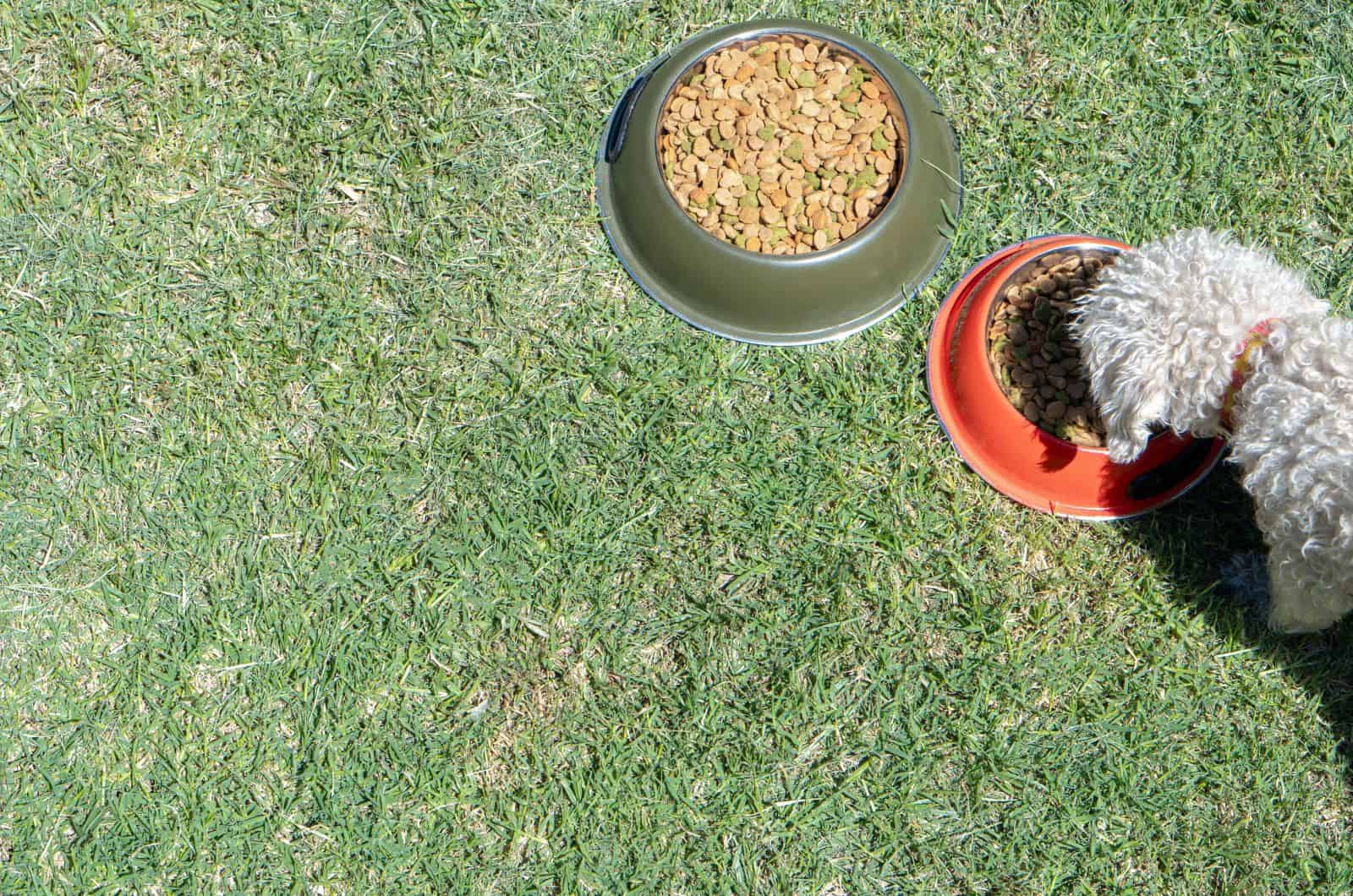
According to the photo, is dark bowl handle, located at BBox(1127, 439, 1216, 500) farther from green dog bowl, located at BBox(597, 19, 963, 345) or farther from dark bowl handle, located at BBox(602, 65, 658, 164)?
dark bowl handle, located at BBox(602, 65, 658, 164)

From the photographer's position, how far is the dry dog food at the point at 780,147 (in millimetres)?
3236

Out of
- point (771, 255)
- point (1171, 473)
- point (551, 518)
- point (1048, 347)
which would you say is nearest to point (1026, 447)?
point (1048, 347)

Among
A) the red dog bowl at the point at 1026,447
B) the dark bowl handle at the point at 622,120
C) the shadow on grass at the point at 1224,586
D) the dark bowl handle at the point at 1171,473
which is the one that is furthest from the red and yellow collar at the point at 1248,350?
the dark bowl handle at the point at 622,120

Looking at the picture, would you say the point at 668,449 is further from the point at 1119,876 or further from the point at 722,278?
the point at 1119,876

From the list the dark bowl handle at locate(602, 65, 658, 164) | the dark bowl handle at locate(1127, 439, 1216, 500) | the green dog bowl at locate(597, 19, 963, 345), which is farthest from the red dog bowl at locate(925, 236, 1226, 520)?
the dark bowl handle at locate(602, 65, 658, 164)

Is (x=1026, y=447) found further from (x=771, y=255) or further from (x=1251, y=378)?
(x=771, y=255)

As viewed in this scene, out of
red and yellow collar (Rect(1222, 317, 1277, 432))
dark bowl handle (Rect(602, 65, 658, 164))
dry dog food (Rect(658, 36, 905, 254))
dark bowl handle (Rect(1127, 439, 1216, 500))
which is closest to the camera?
red and yellow collar (Rect(1222, 317, 1277, 432))

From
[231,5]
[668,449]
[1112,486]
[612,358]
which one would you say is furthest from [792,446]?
[231,5]

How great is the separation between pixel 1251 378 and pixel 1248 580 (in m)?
0.72

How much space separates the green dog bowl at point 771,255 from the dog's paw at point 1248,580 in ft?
4.01

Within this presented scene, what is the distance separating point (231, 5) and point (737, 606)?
2757 millimetres

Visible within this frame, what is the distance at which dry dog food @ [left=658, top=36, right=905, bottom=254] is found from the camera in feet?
10.6

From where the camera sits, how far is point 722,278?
321cm

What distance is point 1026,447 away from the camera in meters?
3.05
